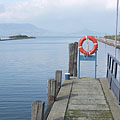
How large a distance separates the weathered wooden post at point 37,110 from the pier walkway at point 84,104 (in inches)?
35.7

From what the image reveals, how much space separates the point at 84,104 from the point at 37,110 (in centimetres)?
234

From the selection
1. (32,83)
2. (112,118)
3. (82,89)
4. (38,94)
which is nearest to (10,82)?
(32,83)

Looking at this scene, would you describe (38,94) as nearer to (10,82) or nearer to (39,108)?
(10,82)

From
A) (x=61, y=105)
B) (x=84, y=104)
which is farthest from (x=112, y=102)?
(x=61, y=105)

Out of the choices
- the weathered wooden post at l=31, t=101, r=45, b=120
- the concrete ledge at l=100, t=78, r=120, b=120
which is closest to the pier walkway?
the concrete ledge at l=100, t=78, r=120, b=120

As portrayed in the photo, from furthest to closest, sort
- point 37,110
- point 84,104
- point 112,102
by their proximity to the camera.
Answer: point 112,102 → point 84,104 → point 37,110

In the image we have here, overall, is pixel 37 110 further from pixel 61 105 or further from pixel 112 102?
pixel 112 102

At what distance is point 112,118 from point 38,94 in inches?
296

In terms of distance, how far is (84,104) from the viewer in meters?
7.27

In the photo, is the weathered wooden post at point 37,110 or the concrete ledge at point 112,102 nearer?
the weathered wooden post at point 37,110

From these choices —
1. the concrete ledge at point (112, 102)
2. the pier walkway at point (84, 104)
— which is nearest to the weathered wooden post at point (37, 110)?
the pier walkway at point (84, 104)

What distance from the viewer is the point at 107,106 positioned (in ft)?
23.2

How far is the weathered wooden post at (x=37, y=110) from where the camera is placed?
5227mm

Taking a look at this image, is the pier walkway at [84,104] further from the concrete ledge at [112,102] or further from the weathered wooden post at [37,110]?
the weathered wooden post at [37,110]
